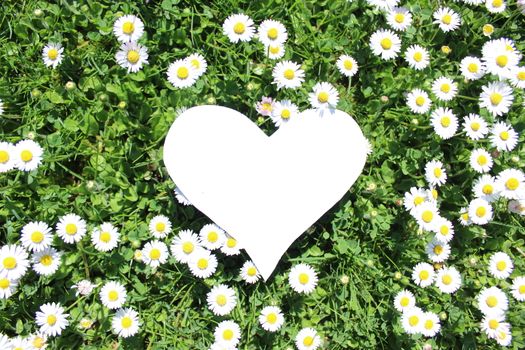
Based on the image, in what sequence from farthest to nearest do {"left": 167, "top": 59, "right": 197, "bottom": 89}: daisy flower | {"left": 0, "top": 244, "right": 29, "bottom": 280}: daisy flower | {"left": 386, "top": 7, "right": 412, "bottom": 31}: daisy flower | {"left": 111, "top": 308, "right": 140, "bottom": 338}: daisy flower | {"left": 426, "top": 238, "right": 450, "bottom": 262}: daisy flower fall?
{"left": 386, "top": 7, "right": 412, "bottom": 31}: daisy flower < {"left": 426, "top": 238, "right": 450, "bottom": 262}: daisy flower < {"left": 167, "top": 59, "right": 197, "bottom": 89}: daisy flower < {"left": 111, "top": 308, "right": 140, "bottom": 338}: daisy flower < {"left": 0, "top": 244, "right": 29, "bottom": 280}: daisy flower

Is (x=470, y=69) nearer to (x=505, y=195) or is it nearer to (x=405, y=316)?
(x=505, y=195)

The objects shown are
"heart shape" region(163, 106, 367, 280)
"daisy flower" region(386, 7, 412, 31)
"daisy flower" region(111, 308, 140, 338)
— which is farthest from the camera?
"daisy flower" region(386, 7, 412, 31)

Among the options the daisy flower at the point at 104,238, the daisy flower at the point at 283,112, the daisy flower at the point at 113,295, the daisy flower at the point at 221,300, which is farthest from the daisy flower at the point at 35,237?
the daisy flower at the point at 283,112

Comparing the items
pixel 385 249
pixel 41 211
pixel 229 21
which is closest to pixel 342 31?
pixel 229 21

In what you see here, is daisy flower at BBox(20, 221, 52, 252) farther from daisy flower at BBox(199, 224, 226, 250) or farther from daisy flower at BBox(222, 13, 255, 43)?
daisy flower at BBox(222, 13, 255, 43)

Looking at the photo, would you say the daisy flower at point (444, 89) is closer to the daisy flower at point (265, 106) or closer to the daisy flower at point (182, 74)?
the daisy flower at point (265, 106)

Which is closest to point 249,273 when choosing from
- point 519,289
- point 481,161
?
point 481,161

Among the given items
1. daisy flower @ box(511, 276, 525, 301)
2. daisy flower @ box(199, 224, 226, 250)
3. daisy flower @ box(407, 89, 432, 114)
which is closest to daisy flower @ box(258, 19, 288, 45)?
daisy flower @ box(407, 89, 432, 114)
